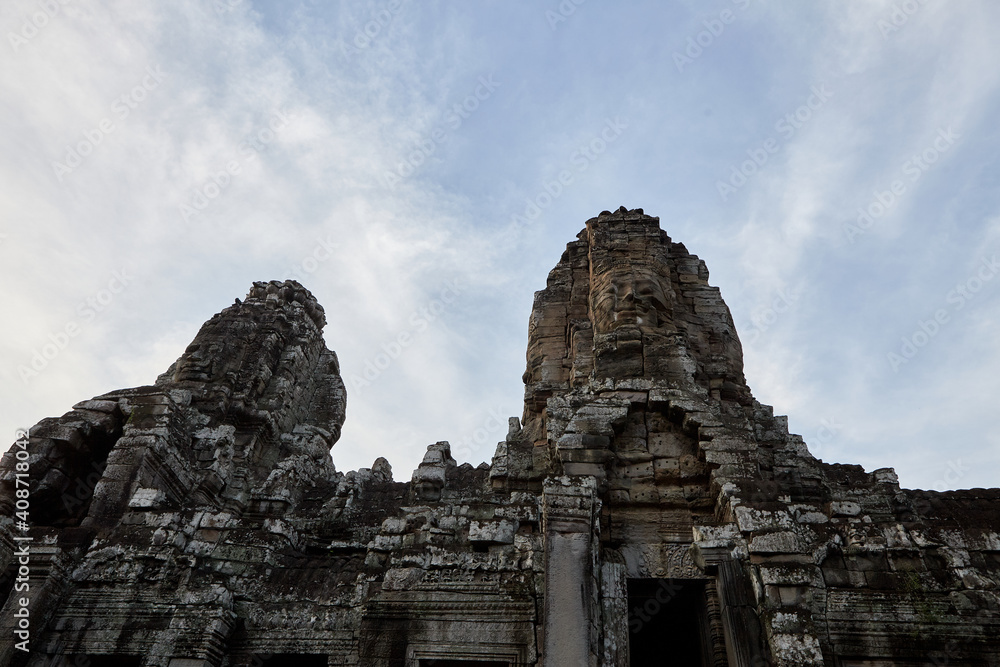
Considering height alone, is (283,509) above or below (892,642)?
above

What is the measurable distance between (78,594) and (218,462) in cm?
395

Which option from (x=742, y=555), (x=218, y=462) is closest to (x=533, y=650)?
(x=742, y=555)

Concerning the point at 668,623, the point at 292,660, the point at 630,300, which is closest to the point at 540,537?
the point at 668,623

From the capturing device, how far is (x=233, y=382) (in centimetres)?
1659

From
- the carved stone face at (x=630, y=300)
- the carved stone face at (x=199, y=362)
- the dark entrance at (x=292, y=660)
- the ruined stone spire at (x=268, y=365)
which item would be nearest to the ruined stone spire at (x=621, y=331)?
the carved stone face at (x=630, y=300)

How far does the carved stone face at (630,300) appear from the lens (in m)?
14.1

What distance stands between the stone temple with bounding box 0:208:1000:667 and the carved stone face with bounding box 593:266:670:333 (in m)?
0.05

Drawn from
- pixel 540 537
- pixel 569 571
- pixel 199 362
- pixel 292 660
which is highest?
pixel 199 362

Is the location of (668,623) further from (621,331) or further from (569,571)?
(621,331)

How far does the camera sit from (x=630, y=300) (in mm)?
14320

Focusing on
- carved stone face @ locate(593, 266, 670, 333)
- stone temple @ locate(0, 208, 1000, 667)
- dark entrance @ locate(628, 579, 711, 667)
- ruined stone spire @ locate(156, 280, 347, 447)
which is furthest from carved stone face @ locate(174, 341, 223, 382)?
dark entrance @ locate(628, 579, 711, 667)

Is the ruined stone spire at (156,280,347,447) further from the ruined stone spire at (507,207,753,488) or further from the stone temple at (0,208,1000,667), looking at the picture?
the ruined stone spire at (507,207,753,488)

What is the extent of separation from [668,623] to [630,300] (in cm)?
622

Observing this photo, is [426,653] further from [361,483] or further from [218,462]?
[218,462]
